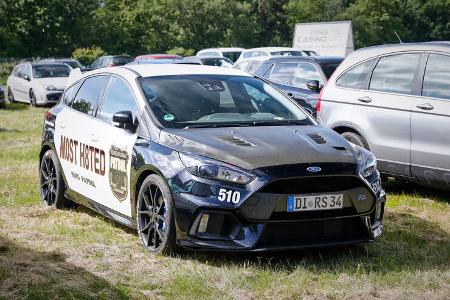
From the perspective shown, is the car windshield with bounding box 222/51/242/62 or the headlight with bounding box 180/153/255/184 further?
the car windshield with bounding box 222/51/242/62

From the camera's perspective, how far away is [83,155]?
791 centimetres

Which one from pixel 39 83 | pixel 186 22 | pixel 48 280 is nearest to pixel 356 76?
pixel 48 280

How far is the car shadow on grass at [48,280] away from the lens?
5309 mm

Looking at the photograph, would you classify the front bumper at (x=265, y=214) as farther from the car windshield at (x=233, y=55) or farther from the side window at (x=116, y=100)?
the car windshield at (x=233, y=55)

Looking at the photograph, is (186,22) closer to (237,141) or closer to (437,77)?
(437,77)

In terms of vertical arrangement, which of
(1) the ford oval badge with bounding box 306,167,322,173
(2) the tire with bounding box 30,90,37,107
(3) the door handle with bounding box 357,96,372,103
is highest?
(1) the ford oval badge with bounding box 306,167,322,173

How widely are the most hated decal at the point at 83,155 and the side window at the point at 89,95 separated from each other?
35 centimetres

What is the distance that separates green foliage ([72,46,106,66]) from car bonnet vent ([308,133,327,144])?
48.6m

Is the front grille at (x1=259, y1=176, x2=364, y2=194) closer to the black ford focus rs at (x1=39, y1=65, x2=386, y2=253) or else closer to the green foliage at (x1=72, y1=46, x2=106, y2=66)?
the black ford focus rs at (x1=39, y1=65, x2=386, y2=253)

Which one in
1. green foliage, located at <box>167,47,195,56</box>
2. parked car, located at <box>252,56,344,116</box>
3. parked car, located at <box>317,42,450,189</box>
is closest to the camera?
parked car, located at <box>317,42,450,189</box>

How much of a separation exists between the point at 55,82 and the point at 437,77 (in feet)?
61.3

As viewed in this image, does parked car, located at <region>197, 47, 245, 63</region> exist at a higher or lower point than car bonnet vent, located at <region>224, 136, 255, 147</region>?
lower

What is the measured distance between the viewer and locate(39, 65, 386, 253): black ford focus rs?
6.00 metres

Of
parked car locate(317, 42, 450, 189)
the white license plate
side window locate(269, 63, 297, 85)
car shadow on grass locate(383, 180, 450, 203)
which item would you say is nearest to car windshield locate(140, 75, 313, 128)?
the white license plate
